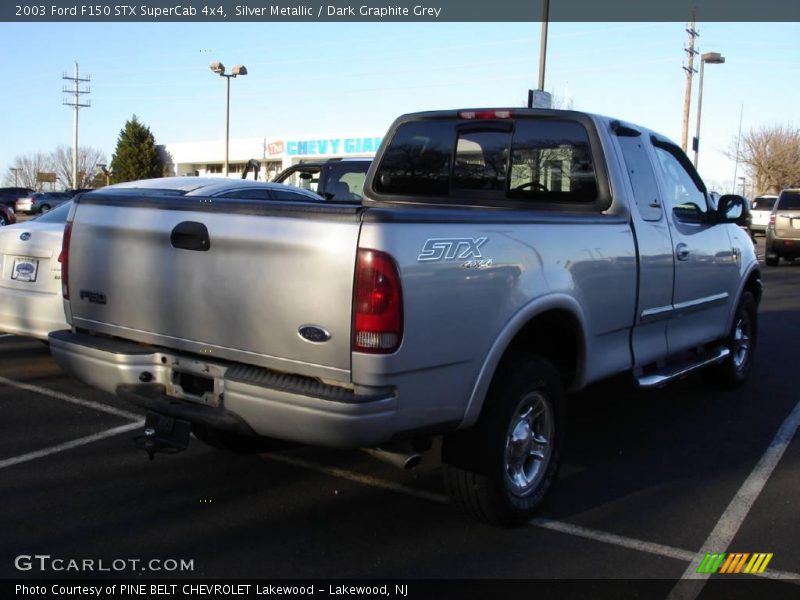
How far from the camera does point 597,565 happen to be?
3.72 m

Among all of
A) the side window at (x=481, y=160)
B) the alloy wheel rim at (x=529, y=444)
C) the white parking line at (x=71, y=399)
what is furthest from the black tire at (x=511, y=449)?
the white parking line at (x=71, y=399)

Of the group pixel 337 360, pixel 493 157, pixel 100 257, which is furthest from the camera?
pixel 493 157

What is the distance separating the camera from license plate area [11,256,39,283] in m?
6.70

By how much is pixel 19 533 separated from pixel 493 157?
136 inches

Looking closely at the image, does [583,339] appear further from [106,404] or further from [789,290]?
[789,290]

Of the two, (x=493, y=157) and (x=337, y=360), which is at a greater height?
(x=493, y=157)

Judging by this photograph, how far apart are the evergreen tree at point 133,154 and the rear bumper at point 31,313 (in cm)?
5873

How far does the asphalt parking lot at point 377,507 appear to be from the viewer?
369 centimetres

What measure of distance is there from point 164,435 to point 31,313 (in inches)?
136

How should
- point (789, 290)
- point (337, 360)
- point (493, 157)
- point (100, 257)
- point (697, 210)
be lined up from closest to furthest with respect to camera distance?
point (337, 360) → point (100, 257) → point (493, 157) → point (697, 210) → point (789, 290)

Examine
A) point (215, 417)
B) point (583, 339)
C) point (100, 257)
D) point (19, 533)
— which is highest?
point (100, 257)

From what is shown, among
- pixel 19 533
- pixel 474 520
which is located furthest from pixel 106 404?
pixel 474 520

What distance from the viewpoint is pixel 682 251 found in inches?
214

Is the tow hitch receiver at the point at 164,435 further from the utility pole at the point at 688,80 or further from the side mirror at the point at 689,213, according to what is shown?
the utility pole at the point at 688,80
